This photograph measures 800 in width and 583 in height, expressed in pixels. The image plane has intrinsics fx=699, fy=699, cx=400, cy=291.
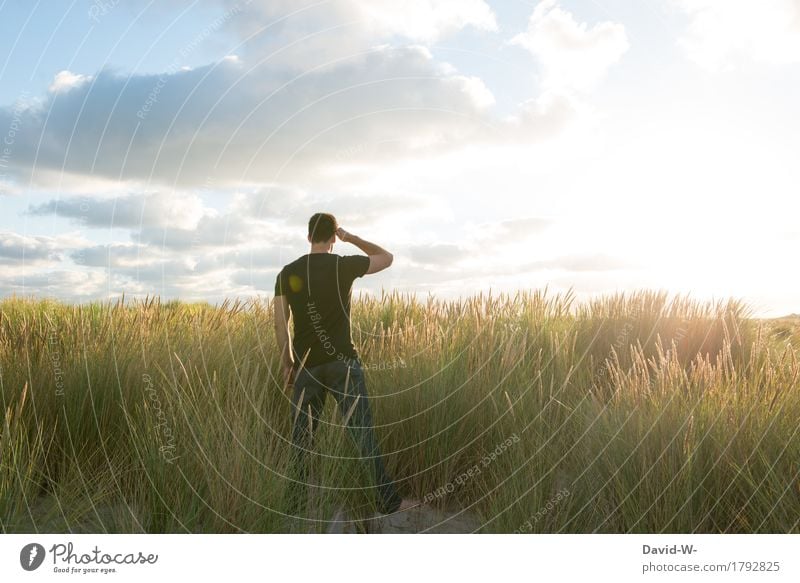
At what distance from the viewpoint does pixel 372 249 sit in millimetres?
6336

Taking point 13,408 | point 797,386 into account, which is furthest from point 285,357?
point 797,386

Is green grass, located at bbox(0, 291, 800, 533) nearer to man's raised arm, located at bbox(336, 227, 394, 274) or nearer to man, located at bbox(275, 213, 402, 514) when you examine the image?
man, located at bbox(275, 213, 402, 514)

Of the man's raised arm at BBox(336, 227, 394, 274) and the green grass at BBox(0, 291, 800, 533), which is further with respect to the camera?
the man's raised arm at BBox(336, 227, 394, 274)

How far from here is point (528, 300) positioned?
989cm

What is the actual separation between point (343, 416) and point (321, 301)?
1.02 m

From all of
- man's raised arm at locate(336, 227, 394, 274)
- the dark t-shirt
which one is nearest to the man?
the dark t-shirt

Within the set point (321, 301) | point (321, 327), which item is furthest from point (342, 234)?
point (321, 327)

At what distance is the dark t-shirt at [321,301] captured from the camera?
231 inches

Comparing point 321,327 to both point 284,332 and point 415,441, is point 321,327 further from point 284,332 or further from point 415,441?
point 415,441

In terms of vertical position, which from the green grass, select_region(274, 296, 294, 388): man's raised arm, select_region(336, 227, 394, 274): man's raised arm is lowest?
the green grass

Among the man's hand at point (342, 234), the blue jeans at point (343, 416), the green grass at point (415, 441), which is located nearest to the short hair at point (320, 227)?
the man's hand at point (342, 234)

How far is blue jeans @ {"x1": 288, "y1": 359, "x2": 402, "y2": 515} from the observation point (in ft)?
17.2

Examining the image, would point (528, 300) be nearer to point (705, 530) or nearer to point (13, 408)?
point (705, 530)

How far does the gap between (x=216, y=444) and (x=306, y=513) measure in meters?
0.78
